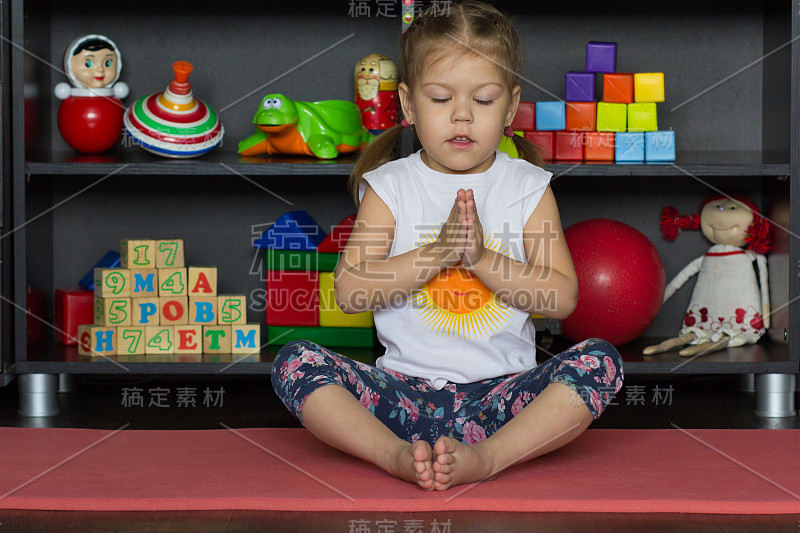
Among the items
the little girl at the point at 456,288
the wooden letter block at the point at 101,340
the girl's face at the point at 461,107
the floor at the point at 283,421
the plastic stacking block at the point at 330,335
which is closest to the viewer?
the floor at the point at 283,421

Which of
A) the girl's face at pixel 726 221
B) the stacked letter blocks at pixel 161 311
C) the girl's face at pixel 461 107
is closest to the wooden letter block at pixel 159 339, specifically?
the stacked letter blocks at pixel 161 311

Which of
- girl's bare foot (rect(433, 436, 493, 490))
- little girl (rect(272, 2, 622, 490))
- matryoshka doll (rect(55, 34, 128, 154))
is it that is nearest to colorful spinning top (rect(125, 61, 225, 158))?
matryoshka doll (rect(55, 34, 128, 154))

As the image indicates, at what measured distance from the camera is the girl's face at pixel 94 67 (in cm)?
180

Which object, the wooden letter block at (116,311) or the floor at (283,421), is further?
the wooden letter block at (116,311)

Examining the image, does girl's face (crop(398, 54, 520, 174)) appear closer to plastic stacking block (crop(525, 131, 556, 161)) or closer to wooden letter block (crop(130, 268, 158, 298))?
plastic stacking block (crop(525, 131, 556, 161))

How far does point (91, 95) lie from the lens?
1.82 metres

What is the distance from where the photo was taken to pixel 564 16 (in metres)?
1.99

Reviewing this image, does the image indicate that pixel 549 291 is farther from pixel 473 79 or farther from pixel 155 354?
pixel 155 354

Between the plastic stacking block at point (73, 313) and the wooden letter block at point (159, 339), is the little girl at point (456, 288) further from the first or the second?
the plastic stacking block at point (73, 313)

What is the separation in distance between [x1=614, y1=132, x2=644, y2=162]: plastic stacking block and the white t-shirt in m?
0.39

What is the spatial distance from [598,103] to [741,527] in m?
0.95

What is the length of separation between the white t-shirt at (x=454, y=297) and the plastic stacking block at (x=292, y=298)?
42 centimetres

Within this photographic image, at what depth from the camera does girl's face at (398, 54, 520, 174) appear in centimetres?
129

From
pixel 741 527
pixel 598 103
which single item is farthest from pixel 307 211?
pixel 741 527
